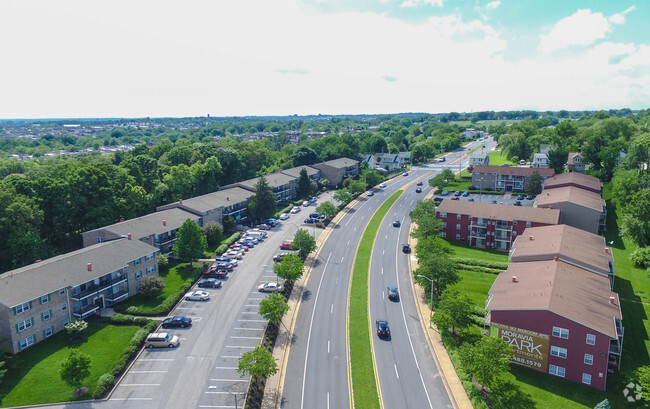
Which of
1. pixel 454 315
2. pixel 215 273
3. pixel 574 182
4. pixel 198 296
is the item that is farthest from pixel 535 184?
pixel 198 296

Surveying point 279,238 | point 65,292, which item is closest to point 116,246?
point 65,292

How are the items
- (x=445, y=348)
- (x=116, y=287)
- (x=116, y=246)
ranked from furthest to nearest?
(x=116, y=246)
(x=116, y=287)
(x=445, y=348)

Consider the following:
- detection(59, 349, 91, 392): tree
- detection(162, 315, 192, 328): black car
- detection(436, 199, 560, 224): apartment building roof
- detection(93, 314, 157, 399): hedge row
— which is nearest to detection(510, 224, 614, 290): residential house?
detection(436, 199, 560, 224): apartment building roof

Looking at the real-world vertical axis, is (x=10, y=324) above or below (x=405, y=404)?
above

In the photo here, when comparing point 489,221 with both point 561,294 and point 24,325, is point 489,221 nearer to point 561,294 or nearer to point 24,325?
point 561,294

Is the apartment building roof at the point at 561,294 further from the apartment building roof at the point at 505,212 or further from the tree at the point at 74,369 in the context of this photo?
the tree at the point at 74,369

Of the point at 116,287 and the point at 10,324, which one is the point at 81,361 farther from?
the point at 116,287
